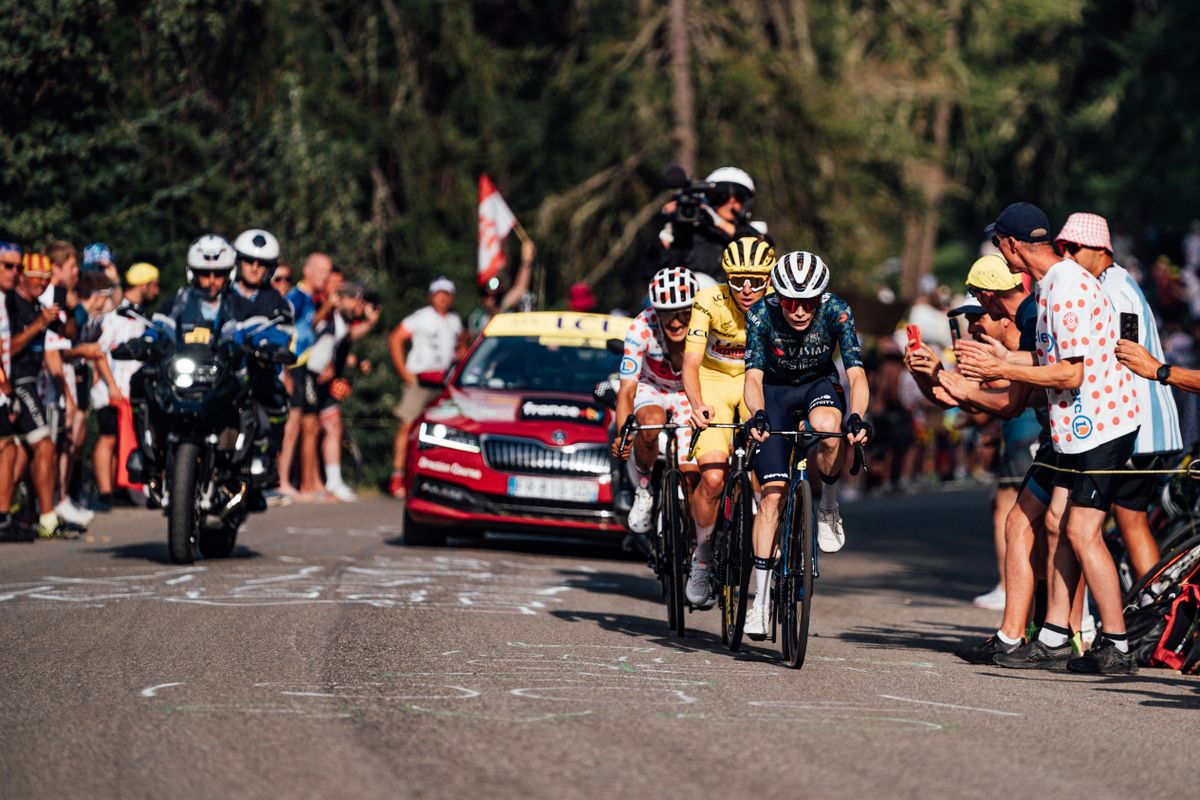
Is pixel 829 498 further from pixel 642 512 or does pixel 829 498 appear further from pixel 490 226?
pixel 490 226

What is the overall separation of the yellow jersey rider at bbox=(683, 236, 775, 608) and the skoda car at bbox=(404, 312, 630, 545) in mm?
3913

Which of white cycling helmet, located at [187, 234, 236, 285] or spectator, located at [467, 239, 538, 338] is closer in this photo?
white cycling helmet, located at [187, 234, 236, 285]

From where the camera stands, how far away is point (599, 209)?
3228cm

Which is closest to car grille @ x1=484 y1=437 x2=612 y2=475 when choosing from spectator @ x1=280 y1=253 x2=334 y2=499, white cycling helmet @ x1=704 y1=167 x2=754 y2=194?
white cycling helmet @ x1=704 y1=167 x2=754 y2=194

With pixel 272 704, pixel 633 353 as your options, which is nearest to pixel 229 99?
pixel 633 353

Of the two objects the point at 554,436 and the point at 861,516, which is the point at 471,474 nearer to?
the point at 554,436

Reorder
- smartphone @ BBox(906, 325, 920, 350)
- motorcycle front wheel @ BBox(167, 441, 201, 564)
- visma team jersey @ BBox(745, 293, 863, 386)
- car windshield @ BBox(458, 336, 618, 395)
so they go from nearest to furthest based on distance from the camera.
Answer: smartphone @ BBox(906, 325, 920, 350) < visma team jersey @ BBox(745, 293, 863, 386) < motorcycle front wheel @ BBox(167, 441, 201, 564) < car windshield @ BBox(458, 336, 618, 395)

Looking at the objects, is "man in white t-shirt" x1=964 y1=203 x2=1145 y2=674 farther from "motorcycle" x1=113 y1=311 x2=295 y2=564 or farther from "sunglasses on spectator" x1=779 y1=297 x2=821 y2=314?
"motorcycle" x1=113 y1=311 x2=295 y2=564

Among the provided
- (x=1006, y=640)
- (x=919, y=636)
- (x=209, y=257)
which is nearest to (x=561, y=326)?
(x=209, y=257)

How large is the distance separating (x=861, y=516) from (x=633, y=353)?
10.5m

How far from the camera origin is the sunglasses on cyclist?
11.0m

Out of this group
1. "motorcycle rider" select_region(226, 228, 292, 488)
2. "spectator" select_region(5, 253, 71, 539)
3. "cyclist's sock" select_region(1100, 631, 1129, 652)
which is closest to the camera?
"cyclist's sock" select_region(1100, 631, 1129, 652)

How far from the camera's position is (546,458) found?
15.6 m

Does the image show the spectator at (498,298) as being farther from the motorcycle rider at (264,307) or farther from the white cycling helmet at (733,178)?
the white cycling helmet at (733,178)
